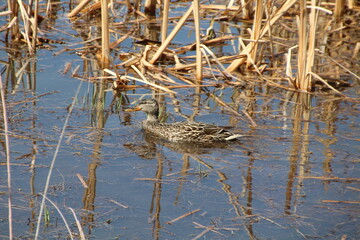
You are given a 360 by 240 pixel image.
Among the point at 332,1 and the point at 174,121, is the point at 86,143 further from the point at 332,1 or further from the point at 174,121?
the point at 332,1

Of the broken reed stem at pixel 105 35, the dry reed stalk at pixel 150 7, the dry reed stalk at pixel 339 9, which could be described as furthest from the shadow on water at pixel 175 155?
the dry reed stalk at pixel 339 9

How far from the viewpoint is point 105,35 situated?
33.9ft

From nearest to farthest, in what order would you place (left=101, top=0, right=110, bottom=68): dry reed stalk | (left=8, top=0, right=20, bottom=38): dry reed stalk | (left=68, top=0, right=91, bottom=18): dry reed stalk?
1. (left=101, top=0, right=110, bottom=68): dry reed stalk
2. (left=8, top=0, right=20, bottom=38): dry reed stalk
3. (left=68, top=0, right=91, bottom=18): dry reed stalk

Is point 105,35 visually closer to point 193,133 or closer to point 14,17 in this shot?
point 14,17

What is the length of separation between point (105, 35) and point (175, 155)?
3.33 metres

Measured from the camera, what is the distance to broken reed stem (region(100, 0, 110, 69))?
10.2 metres

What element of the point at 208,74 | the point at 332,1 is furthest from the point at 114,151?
the point at 332,1

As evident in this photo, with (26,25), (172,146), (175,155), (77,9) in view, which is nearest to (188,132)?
(172,146)

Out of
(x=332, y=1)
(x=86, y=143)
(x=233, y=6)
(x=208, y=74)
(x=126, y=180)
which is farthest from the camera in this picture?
(x=332, y=1)

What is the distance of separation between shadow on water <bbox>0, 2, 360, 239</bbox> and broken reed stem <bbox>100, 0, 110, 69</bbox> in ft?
0.69

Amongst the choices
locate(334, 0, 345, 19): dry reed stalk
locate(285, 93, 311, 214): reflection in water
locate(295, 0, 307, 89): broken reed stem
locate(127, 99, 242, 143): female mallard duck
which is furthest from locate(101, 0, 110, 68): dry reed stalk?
locate(334, 0, 345, 19): dry reed stalk

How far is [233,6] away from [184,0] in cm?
155

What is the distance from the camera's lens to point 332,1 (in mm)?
15602

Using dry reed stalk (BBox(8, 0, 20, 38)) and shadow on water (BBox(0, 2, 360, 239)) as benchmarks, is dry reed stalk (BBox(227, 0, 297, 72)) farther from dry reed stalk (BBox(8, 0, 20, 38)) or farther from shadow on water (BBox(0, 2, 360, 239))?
dry reed stalk (BBox(8, 0, 20, 38))
